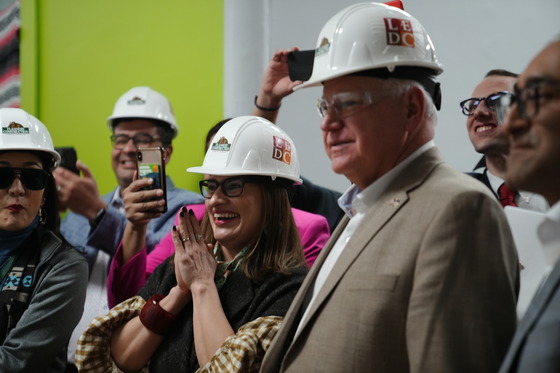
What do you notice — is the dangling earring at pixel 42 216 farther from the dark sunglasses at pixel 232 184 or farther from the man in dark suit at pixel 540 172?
the man in dark suit at pixel 540 172

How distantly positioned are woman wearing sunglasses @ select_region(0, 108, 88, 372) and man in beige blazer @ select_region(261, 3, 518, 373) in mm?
1130

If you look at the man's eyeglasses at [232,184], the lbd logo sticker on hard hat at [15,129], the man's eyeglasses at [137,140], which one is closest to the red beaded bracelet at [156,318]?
the man's eyeglasses at [232,184]

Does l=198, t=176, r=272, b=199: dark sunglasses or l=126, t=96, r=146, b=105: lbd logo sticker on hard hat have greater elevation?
l=126, t=96, r=146, b=105: lbd logo sticker on hard hat

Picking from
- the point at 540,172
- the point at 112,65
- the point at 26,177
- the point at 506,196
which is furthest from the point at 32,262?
the point at 112,65

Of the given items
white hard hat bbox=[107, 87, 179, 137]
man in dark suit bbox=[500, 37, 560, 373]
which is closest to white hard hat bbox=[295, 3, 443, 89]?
man in dark suit bbox=[500, 37, 560, 373]

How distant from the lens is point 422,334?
1313 mm

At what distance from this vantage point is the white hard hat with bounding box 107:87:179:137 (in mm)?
3934

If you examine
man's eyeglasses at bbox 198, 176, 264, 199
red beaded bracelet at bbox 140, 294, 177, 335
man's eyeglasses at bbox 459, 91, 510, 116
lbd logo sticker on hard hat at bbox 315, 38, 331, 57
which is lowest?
red beaded bracelet at bbox 140, 294, 177, 335

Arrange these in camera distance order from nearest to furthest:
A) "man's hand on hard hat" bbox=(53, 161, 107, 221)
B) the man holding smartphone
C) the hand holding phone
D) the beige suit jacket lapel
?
1. the beige suit jacket lapel
2. the hand holding phone
3. the man holding smartphone
4. "man's hand on hard hat" bbox=(53, 161, 107, 221)

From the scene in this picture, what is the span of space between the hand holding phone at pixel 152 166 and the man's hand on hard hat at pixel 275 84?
571 millimetres

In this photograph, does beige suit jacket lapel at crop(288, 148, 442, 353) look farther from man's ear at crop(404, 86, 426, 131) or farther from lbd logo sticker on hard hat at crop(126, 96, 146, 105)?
lbd logo sticker on hard hat at crop(126, 96, 146, 105)

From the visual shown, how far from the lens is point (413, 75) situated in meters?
1.66

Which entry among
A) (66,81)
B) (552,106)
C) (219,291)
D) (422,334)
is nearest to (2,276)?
(219,291)

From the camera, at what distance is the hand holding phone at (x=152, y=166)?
276 centimetres
